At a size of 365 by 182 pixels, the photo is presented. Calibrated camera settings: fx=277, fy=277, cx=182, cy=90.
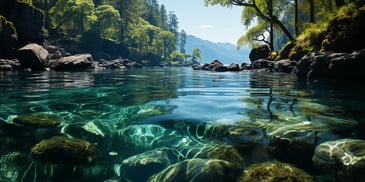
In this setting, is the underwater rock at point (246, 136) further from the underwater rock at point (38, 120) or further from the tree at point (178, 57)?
the tree at point (178, 57)

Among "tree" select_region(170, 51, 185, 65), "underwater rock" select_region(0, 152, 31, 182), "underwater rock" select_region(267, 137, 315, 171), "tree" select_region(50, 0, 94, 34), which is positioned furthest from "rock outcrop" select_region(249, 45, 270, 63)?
"tree" select_region(170, 51, 185, 65)

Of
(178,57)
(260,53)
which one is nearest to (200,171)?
(260,53)

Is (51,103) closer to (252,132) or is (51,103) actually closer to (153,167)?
(153,167)

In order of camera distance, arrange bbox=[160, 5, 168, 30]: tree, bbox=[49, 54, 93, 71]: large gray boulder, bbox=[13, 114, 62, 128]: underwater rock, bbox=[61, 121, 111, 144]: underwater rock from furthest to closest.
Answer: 1. bbox=[160, 5, 168, 30]: tree
2. bbox=[49, 54, 93, 71]: large gray boulder
3. bbox=[13, 114, 62, 128]: underwater rock
4. bbox=[61, 121, 111, 144]: underwater rock

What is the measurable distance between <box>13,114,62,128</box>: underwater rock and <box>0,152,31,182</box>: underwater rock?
2.47 ft

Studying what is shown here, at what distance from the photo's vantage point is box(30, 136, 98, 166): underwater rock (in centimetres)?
321

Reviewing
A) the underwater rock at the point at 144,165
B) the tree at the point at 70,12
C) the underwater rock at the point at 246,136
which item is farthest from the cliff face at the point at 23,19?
the underwater rock at the point at 246,136

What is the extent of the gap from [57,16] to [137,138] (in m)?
53.3

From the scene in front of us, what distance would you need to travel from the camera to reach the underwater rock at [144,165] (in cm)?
305

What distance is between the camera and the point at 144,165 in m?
3.18

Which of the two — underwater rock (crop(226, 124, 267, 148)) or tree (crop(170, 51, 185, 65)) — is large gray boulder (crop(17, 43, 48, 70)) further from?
tree (crop(170, 51, 185, 65))

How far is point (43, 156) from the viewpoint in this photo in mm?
3244

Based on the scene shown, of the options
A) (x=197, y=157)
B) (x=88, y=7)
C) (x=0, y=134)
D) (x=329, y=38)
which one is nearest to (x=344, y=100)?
(x=197, y=157)

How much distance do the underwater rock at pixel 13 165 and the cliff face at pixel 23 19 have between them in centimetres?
2671
